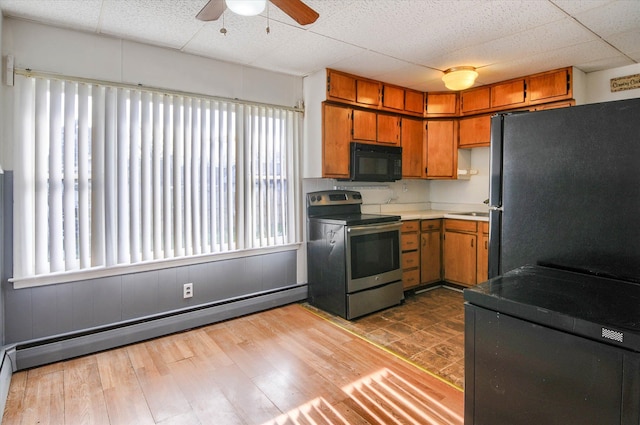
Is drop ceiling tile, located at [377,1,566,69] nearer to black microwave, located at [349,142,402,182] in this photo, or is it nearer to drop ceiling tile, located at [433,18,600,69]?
drop ceiling tile, located at [433,18,600,69]

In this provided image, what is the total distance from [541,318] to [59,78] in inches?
125

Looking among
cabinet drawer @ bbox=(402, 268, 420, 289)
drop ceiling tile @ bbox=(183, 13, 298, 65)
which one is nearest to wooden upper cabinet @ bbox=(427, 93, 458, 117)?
cabinet drawer @ bbox=(402, 268, 420, 289)

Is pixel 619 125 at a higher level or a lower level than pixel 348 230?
higher

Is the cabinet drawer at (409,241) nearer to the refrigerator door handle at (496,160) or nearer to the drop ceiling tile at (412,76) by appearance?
the drop ceiling tile at (412,76)

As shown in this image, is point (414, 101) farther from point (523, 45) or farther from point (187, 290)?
point (187, 290)

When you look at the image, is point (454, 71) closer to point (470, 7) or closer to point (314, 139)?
point (470, 7)

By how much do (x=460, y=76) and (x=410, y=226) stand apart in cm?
164

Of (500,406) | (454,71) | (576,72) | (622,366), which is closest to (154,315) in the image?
(500,406)

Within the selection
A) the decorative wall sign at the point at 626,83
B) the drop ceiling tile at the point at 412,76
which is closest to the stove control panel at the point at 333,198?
the drop ceiling tile at the point at 412,76

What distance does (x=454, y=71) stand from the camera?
3543mm

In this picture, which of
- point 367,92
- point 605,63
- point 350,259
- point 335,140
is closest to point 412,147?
point 367,92

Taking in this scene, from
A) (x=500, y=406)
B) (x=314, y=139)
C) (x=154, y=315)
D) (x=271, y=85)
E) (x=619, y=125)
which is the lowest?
(x=154, y=315)

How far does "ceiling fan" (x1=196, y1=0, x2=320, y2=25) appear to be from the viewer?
1721mm

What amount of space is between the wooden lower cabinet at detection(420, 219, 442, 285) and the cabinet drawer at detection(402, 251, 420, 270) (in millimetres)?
73
